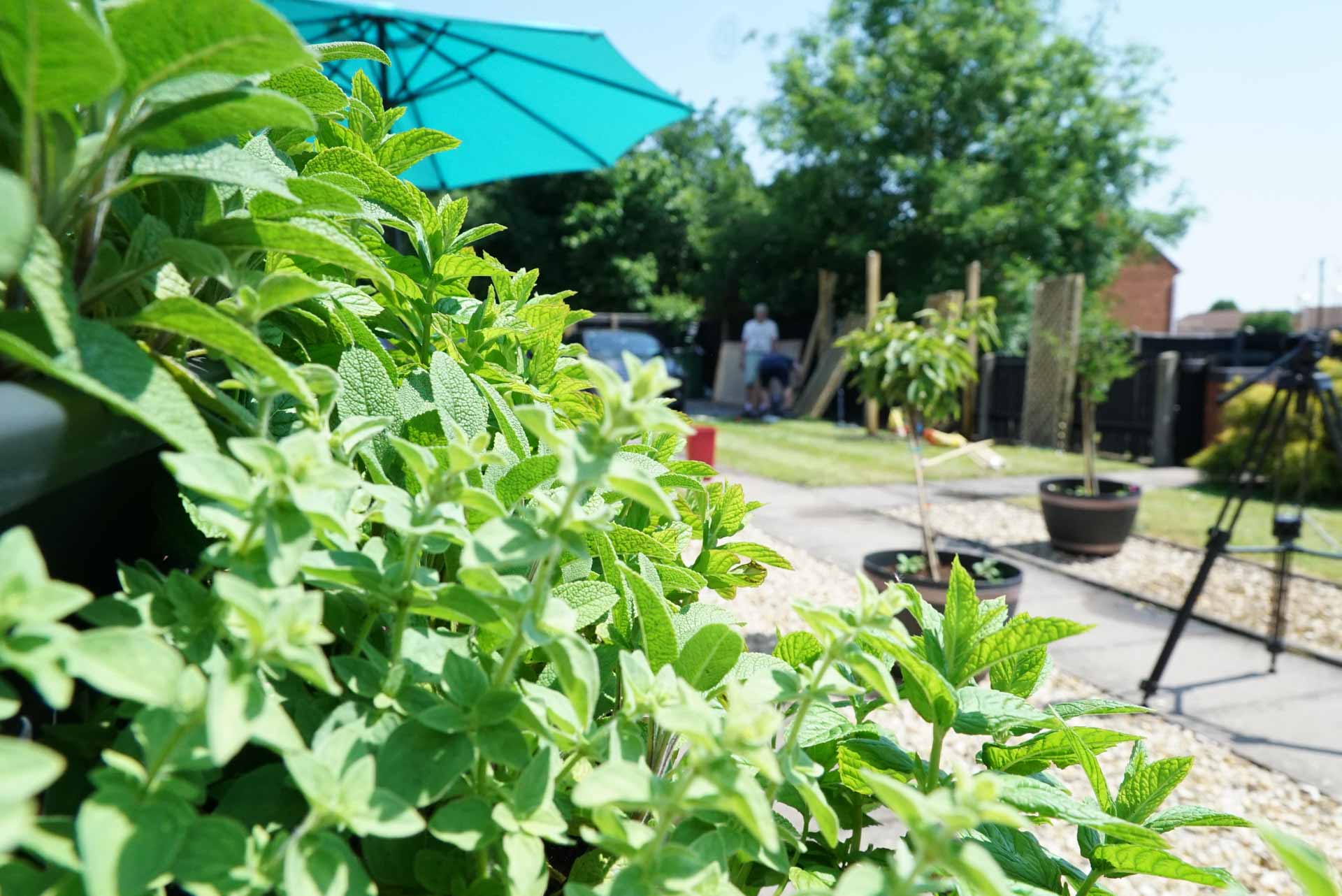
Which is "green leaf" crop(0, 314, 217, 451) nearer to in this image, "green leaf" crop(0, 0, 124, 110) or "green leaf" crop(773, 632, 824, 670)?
"green leaf" crop(0, 0, 124, 110)

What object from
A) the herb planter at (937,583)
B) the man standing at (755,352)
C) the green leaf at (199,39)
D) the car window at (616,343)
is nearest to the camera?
the green leaf at (199,39)

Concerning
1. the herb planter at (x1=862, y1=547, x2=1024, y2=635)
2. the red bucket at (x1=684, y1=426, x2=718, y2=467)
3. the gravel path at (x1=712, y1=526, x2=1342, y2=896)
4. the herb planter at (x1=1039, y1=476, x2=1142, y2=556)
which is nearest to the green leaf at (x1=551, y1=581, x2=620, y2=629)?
the gravel path at (x1=712, y1=526, x2=1342, y2=896)

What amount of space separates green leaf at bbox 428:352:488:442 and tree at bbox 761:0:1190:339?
16849mm

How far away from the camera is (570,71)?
6.49 m

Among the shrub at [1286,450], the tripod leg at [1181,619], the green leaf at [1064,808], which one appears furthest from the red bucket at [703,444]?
the shrub at [1286,450]

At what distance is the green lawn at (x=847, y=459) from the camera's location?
9156 millimetres

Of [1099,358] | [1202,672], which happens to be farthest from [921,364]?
[1099,358]

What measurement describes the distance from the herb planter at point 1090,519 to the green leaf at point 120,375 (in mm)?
6676

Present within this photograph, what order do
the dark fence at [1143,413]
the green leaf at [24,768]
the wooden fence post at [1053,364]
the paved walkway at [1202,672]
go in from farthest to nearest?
the wooden fence post at [1053,364]
the dark fence at [1143,413]
the paved walkway at [1202,672]
the green leaf at [24,768]

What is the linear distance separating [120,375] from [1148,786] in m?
0.75

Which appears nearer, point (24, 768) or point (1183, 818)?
point (24, 768)

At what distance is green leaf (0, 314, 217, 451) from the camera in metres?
0.36

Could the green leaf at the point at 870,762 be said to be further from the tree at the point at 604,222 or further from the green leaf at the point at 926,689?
the tree at the point at 604,222

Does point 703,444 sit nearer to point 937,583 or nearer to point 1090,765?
point 937,583
